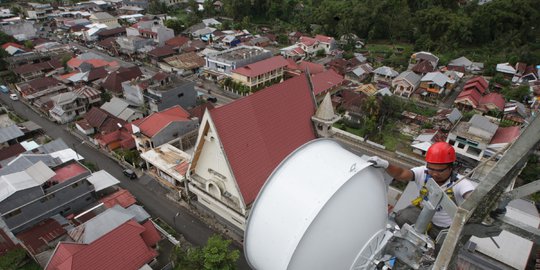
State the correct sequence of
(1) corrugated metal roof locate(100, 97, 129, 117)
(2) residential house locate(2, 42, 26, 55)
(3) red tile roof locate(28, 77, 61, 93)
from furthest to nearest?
(2) residential house locate(2, 42, 26, 55) < (3) red tile roof locate(28, 77, 61, 93) < (1) corrugated metal roof locate(100, 97, 129, 117)

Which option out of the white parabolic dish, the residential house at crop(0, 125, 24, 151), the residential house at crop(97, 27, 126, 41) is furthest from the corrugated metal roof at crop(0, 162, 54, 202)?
the residential house at crop(97, 27, 126, 41)

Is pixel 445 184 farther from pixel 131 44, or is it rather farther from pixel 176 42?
pixel 176 42

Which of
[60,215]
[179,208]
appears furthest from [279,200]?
[60,215]

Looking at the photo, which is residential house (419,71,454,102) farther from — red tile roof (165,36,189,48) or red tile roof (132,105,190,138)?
red tile roof (165,36,189,48)

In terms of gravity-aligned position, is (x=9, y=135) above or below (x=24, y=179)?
below

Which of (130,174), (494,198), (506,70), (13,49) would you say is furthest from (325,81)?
(13,49)

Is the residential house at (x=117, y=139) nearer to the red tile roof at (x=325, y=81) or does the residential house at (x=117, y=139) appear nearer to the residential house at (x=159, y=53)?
the red tile roof at (x=325, y=81)

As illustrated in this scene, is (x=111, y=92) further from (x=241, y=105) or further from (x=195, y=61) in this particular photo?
(x=241, y=105)
